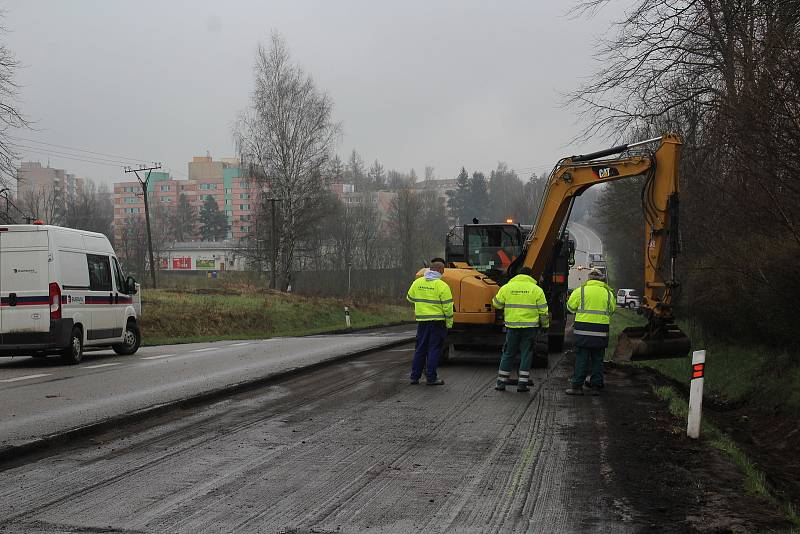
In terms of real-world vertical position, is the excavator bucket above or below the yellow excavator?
below

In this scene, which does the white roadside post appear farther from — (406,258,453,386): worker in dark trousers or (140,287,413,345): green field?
(140,287,413,345): green field

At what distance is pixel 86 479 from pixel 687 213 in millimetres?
21024

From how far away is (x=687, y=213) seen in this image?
79.8ft

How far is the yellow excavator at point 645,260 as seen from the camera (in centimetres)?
1314

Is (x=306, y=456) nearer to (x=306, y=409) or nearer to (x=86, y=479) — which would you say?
(x=86, y=479)

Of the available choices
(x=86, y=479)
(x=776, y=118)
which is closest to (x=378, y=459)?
(x=86, y=479)

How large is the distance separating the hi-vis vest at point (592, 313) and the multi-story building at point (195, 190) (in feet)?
467

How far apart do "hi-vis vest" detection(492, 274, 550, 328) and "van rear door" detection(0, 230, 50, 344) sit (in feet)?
28.7

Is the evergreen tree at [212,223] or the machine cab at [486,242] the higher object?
the evergreen tree at [212,223]

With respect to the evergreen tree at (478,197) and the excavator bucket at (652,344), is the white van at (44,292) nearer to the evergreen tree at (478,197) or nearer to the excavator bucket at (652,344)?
the excavator bucket at (652,344)

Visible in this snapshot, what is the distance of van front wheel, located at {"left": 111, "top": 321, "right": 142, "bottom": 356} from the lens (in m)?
19.4

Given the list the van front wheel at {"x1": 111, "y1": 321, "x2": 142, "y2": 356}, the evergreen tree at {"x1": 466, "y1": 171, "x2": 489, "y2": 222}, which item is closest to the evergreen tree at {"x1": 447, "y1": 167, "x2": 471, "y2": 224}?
the evergreen tree at {"x1": 466, "y1": 171, "x2": 489, "y2": 222}

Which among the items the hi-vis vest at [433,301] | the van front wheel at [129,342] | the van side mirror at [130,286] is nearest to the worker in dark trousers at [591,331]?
the hi-vis vest at [433,301]

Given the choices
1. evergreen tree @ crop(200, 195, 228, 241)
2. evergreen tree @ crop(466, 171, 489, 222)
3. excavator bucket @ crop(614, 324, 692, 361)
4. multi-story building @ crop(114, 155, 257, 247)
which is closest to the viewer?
excavator bucket @ crop(614, 324, 692, 361)
